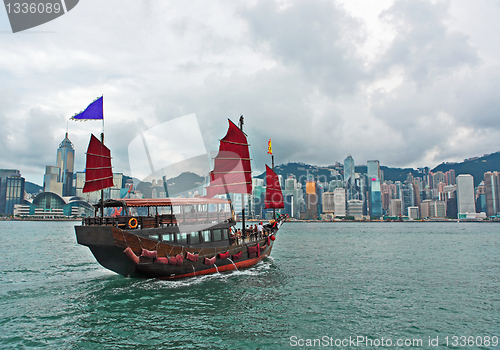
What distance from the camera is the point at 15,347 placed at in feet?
33.5

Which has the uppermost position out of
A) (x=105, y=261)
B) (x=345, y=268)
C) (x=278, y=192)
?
(x=278, y=192)

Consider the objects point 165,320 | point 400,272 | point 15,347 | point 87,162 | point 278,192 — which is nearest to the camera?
point 15,347

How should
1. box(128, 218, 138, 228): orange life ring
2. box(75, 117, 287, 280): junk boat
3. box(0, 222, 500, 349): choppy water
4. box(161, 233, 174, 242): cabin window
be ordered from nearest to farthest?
box(0, 222, 500, 349): choppy water, box(75, 117, 287, 280): junk boat, box(128, 218, 138, 228): orange life ring, box(161, 233, 174, 242): cabin window

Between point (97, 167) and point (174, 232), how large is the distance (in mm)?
7617

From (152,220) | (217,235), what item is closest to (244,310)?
(217,235)

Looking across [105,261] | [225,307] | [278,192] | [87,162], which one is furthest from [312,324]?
[278,192]

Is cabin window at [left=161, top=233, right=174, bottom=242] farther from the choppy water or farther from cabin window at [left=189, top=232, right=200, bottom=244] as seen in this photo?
the choppy water

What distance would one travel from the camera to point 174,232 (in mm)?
18828

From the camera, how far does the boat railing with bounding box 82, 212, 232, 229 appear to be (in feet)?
55.3

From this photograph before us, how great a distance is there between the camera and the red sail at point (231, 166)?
89.5ft

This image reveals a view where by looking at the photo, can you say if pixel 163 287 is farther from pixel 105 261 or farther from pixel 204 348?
Answer: pixel 204 348

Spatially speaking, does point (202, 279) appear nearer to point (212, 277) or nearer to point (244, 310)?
point (212, 277)

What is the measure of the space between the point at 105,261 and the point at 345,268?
1855 centimetres

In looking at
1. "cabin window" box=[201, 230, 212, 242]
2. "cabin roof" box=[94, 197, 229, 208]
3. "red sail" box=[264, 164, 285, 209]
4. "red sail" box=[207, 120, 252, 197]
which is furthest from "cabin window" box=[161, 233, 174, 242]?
"red sail" box=[264, 164, 285, 209]
